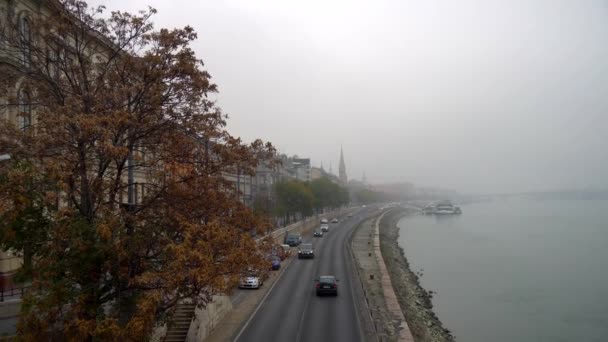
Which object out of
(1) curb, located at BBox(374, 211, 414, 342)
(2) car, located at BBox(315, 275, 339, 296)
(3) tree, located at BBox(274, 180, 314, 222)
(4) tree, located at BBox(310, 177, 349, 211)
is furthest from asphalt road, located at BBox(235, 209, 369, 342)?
(4) tree, located at BBox(310, 177, 349, 211)

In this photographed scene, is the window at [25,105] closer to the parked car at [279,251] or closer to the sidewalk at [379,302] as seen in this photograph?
the parked car at [279,251]

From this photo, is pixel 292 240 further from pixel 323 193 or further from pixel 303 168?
pixel 303 168

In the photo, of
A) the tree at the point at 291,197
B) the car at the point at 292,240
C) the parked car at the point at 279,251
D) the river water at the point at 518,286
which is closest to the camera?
the parked car at the point at 279,251

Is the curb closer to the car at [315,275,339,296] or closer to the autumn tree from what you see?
the car at [315,275,339,296]

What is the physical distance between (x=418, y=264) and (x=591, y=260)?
87.9 ft

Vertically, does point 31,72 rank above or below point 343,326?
above

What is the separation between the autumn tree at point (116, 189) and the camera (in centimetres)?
1002

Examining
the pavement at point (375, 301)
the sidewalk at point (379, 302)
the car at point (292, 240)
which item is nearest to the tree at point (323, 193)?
the car at point (292, 240)

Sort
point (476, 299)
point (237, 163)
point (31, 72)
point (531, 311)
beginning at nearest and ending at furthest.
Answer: point (31, 72), point (237, 163), point (531, 311), point (476, 299)

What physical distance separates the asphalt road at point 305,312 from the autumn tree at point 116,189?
11617 millimetres

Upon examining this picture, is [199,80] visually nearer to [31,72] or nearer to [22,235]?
[31,72]

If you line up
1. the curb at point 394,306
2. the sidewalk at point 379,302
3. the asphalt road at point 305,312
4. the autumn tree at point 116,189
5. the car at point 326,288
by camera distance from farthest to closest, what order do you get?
the car at point 326,288
the sidewalk at point 379,302
the curb at point 394,306
the asphalt road at point 305,312
the autumn tree at point 116,189

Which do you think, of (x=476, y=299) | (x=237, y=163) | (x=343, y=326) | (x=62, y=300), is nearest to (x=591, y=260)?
(x=476, y=299)

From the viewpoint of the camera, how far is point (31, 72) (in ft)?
39.3
